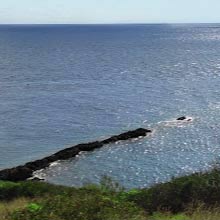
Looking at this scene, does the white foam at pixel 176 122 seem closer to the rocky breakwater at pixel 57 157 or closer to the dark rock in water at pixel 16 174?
the rocky breakwater at pixel 57 157

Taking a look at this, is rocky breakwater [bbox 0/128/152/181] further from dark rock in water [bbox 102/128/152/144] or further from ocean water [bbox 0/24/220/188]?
ocean water [bbox 0/24/220/188]

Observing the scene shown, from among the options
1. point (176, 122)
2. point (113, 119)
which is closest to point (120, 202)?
point (176, 122)

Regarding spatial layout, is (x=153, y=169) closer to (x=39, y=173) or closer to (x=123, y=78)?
(x=39, y=173)

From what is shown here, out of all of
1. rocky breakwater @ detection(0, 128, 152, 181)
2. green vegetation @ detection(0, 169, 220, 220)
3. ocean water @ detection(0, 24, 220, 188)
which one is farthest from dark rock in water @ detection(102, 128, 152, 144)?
green vegetation @ detection(0, 169, 220, 220)

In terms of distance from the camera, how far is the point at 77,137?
4728 centimetres

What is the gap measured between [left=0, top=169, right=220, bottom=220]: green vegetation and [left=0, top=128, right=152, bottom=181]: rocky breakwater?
12.7 m

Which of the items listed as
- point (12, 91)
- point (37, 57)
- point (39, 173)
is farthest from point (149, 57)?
point (39, 173)

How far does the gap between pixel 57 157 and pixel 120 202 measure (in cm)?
3160

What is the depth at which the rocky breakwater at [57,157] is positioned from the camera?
36.5m

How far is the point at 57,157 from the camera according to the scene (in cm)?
4084

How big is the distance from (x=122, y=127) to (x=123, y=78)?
3821cm

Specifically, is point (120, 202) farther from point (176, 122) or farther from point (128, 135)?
point (176, 122)

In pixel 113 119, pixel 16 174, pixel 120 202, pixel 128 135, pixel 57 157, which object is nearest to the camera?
pixel 120 202

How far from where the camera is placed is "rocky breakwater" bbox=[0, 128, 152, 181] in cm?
3653
